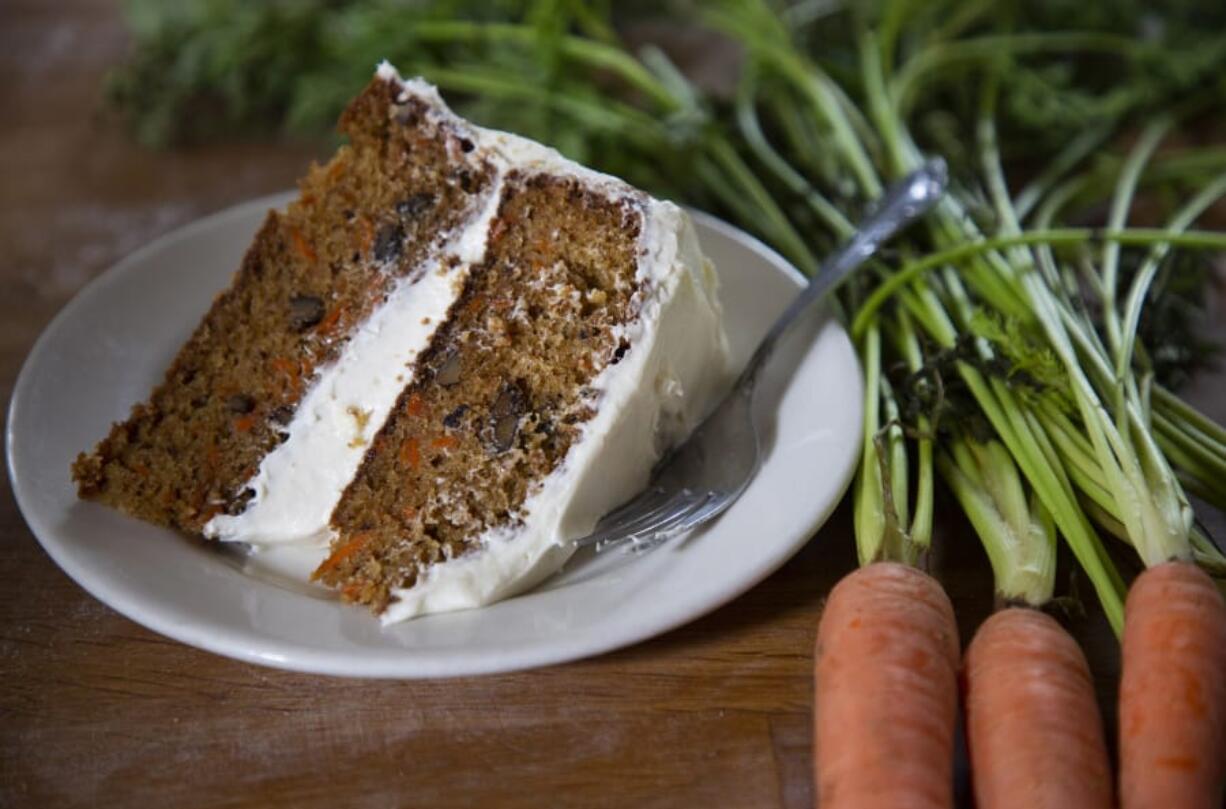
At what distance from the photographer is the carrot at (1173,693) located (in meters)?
1.38

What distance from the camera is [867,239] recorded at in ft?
7.01

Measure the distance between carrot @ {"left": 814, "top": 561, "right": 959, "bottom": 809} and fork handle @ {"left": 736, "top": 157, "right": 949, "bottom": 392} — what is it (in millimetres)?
521

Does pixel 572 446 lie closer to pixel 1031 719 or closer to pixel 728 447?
pixel 728 447

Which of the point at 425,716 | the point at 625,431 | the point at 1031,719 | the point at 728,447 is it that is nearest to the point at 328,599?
the point at 425,716

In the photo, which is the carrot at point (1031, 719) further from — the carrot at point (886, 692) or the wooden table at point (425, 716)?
the wooden table at point (425, 716)

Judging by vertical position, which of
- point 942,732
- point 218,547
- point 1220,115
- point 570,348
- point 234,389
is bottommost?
point 218,547

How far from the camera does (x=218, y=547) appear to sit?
182 cm

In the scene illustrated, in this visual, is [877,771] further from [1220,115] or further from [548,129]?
[1220,115]

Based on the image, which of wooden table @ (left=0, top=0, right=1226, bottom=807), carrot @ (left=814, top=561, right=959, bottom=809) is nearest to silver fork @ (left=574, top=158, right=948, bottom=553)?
wooden table @ (left=0, top=0, right=1226, bottom=807)

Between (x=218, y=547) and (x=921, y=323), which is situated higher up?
(x=921, y=323)

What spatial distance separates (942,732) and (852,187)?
1.42m

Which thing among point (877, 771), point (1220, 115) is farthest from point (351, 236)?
Result: point (1220, 115)

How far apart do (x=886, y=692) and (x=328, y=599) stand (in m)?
0.82

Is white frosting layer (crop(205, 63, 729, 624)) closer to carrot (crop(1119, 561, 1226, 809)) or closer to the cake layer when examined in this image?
the cake layer
